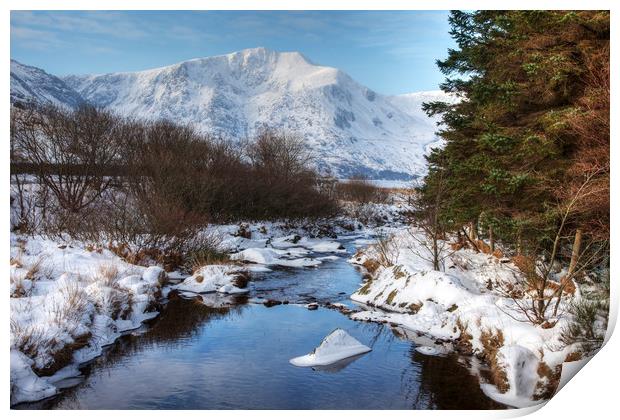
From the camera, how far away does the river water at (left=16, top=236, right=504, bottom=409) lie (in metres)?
8.03

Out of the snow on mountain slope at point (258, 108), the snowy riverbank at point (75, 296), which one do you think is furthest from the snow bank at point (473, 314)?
the snow on mountain slope at point (258, 108)

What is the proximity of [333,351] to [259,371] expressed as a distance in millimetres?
1567

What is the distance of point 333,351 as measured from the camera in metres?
9.91

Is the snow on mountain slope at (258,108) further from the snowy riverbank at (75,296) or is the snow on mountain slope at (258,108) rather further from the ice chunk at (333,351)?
the ice chunk at (333,351)

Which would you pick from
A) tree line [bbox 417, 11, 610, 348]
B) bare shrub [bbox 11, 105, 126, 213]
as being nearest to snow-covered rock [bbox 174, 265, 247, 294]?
tree line [bbox 417, 11, 610, 348]

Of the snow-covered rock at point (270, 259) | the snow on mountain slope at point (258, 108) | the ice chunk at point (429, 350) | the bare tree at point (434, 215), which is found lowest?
the ice chunk at point (429, 350)

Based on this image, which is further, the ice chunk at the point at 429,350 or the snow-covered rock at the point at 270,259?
the snow-covered rock at the point at 270,259

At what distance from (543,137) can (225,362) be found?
25.1ft

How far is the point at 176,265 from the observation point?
1855 centimetres

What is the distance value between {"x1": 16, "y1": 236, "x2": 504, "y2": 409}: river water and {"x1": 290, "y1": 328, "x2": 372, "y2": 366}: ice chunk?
0.21 m

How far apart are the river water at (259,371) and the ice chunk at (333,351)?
0.21m

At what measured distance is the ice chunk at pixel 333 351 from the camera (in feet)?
31.6
